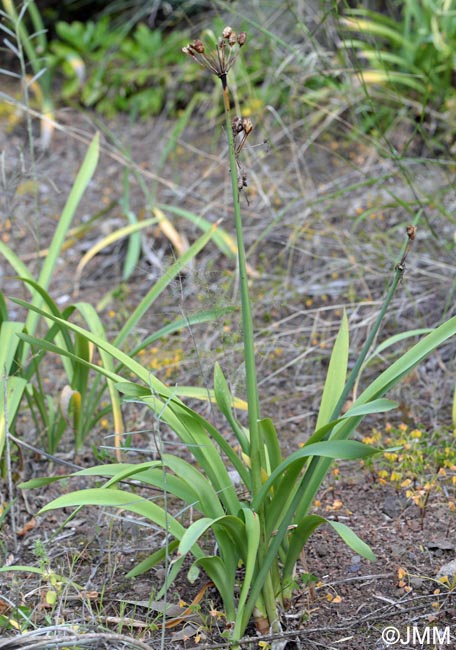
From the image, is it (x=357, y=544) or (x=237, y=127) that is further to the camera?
(x=357, y=544)

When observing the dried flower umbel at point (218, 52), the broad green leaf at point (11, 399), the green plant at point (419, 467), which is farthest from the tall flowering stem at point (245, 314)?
the broad green leaf at point (11, 399)

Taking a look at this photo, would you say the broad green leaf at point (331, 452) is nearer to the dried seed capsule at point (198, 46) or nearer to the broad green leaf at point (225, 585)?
the broad green leaf at point (225, 585)

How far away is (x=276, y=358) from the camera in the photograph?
302cm

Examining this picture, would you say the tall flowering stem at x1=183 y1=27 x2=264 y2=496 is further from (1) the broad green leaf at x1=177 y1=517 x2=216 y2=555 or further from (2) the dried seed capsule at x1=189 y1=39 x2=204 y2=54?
(1) the broad green leaf at x1=177 y1=517 x2=216 y2=555

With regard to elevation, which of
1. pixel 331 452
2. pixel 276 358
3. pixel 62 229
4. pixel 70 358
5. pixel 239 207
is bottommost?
pixel 276 358

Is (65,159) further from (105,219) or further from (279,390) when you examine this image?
(279,390)

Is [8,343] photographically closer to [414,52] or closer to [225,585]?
[225,585]

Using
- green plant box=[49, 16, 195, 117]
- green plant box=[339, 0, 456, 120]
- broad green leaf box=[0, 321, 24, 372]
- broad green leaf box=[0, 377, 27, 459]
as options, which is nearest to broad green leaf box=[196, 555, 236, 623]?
broad green leaf box=[0, 377, 27, 459]

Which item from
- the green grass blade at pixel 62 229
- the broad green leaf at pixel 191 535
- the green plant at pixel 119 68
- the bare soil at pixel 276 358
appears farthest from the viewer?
the green plant at pixel 119 68

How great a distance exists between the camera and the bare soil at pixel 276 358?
1821 mm

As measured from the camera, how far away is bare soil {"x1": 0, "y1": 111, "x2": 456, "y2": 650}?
1821 millimetres

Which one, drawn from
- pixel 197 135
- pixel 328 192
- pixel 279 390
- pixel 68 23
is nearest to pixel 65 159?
pixel 197 135

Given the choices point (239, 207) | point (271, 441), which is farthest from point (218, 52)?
point (271, 441)

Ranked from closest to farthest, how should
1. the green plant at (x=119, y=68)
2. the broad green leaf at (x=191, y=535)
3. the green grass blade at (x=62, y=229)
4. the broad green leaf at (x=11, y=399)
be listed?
1. the broad green leaf at (x=191, y=535)
2. the broad green leaf at (x=11, y=399)
3. the green grass blade at (x=62, y=229)
4. the green plant at (x=119, y=68)
